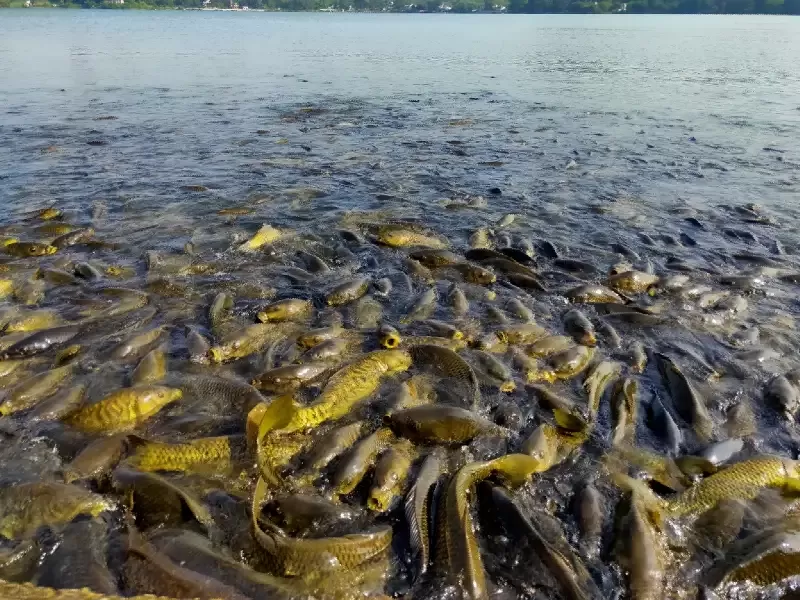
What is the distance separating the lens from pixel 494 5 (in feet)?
586

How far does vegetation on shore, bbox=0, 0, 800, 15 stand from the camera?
126 metres

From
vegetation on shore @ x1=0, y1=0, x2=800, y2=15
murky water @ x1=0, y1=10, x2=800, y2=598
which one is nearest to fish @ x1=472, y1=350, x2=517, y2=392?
murky water @ x1=0, y1=10, x2=800, y2=598

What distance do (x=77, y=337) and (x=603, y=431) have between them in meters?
6.10

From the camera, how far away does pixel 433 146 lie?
17219 millimetres

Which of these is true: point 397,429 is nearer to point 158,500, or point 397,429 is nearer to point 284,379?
point 284,379

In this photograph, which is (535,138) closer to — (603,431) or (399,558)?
(603,431)

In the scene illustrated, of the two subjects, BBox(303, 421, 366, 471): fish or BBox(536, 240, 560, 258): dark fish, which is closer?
BBox(303, 421, 366, 471): fish

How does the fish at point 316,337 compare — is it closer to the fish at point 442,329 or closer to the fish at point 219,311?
the fish at point 219,311

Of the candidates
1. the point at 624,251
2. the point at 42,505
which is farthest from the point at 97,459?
the point at 624,251

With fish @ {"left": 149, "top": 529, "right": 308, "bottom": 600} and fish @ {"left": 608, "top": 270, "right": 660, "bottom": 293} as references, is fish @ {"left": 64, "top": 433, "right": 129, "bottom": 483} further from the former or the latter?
fish @ {"left": 608, "top": 270, "right": 660, "bottom": 293}

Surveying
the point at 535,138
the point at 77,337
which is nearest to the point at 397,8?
the point at 535,138

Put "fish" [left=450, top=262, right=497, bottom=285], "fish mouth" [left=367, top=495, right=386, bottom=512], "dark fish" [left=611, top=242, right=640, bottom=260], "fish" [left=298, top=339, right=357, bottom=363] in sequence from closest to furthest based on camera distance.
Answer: "fish mouth" [left=367, top=495, right=386, bottom=512] < "fish" [left=298, top=339, right=357, bottom=363] < "fish" [left=450, top=262, right=497, bottom=285] < "dark fish" [left=611, top=242, right=640, bottom=260]

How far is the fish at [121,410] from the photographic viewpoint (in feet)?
17.8

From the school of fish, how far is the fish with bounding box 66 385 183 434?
0.02 meters
